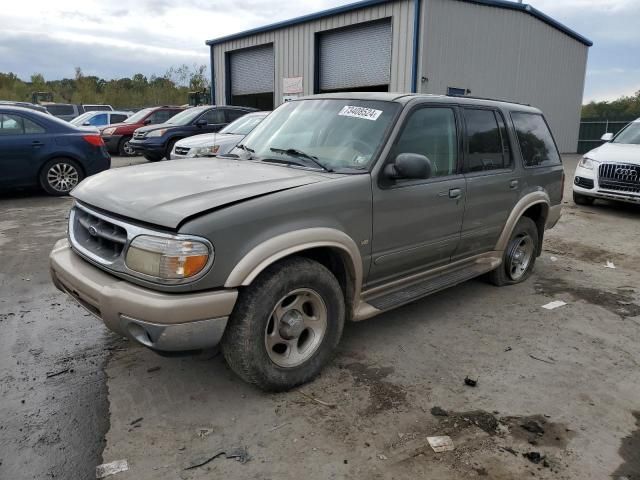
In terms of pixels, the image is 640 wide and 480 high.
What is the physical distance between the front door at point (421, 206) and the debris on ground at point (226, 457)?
145cm

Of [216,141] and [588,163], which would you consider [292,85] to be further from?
[588,163]

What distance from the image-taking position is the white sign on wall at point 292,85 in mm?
20062

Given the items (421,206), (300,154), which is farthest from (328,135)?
(421,206)

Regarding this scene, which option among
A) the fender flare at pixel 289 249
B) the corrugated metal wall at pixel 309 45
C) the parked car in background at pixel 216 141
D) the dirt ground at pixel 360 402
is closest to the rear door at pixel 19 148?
the parked car in background at pixel 216 141

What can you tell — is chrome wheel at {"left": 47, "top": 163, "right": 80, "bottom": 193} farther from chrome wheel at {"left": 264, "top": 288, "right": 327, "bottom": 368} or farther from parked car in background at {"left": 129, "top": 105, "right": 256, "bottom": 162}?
chrome wheel at {"left": 264, "top": 288, "right": 327, "bottom": 368}

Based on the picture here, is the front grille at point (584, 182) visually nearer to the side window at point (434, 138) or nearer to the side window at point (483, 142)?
the side window at point (483, 142)

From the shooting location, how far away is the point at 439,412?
3.01 metres

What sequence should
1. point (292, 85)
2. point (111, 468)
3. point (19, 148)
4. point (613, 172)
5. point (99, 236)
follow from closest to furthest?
point (111, 468)
point (99, 236)
point (19, 148)
point (613, 172)
point (292, 85)

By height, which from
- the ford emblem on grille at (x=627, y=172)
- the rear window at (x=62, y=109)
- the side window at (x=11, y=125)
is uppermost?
the rear window at (x=62, y=109)

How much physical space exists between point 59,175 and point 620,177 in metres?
10.0

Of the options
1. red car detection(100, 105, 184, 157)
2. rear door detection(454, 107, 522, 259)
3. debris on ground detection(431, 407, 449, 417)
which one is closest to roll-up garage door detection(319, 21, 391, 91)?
red car detection(100, 105, 184, 157)

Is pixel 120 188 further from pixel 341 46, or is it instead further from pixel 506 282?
pixel 341 46

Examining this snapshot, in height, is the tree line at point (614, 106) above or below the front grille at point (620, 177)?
above

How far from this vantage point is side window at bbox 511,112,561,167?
503 centimetres
